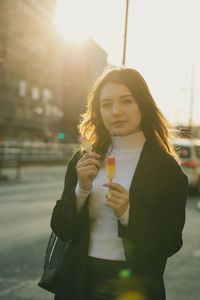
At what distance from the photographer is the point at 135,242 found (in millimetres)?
1891

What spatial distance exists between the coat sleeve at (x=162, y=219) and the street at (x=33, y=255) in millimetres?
2838

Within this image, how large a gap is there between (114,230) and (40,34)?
65.3m

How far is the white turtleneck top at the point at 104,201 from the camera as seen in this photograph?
6.53ft

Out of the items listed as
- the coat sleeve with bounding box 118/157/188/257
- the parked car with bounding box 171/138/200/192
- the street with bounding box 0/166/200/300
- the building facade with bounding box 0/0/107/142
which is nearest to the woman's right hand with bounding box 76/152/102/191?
the coat sleeve with bounding box 118/157/188/257

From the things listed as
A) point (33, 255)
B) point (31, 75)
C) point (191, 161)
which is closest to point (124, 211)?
point (33, 255)

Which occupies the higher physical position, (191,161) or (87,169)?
(87,169)

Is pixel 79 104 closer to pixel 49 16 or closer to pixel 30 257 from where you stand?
pixel 49 16

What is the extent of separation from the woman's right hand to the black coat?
0.11m

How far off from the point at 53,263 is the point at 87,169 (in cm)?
52

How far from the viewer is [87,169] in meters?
1.96

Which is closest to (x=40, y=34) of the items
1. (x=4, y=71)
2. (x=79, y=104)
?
(x=4, y=71)

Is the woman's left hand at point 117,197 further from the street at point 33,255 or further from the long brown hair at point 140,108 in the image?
the street at point 33,255

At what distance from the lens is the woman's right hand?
6.42 ft

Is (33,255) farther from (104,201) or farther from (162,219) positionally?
(162,219)
